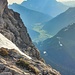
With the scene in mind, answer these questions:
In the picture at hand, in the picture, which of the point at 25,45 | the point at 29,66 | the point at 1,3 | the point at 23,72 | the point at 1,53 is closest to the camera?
the point at 23,72

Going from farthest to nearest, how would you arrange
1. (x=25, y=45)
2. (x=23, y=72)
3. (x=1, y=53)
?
(x=25, y=45), (x=1, y=53), (x=23, y=72)

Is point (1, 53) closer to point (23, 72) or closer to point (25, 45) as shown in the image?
point (23, 72)

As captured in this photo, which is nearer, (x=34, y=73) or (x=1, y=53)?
(x=34, y=73)

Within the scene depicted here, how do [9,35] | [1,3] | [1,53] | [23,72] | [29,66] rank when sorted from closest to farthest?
[23,72] < [29,66] < [1,53] < [9,35] < [1,3]

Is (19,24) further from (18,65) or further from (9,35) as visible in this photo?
(18,65)

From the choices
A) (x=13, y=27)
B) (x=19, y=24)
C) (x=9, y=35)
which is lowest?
(x=9, y=35)

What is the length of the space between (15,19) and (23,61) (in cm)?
4735

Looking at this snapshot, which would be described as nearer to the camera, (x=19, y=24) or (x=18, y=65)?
(x=18, y=65)

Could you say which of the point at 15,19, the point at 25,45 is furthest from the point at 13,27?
the point at 15,19

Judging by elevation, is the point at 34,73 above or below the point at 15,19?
below

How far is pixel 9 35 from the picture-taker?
60125 millimetres

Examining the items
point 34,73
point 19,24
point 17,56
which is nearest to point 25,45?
point 19,24

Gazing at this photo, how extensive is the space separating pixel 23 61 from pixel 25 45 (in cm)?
3490

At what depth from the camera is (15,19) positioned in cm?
7750
